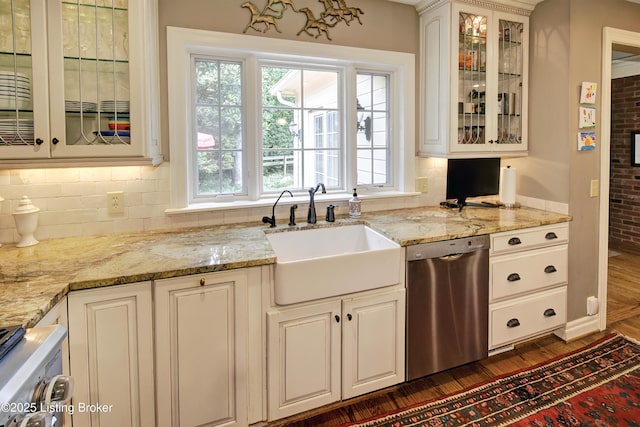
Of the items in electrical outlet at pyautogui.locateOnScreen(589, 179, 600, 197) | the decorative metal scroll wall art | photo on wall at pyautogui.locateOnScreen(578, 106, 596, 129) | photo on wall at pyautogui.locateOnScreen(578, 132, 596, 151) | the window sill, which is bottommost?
the window sill

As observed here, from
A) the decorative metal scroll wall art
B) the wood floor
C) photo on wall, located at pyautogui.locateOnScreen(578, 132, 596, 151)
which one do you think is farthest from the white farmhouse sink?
photo on wall, located at pyautogui.locateOnScreen(578, 132, 596, 151)

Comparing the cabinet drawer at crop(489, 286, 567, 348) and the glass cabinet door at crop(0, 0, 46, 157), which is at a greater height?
the glass cabinet door at crop(0, 0, 46, 157)

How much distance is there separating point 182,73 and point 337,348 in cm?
181

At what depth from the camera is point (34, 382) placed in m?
0.98

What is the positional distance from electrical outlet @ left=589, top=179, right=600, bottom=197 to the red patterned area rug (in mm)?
1130

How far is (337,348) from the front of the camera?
203cm

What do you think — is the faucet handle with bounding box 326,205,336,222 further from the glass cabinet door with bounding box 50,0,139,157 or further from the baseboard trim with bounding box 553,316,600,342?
the baseboard trim with bounding box 553,316,600,342

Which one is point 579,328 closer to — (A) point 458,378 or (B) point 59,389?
(A) point 458,378

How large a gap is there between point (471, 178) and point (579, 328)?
4.44 feet

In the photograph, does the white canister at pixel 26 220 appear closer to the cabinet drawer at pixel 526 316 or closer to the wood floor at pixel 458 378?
the wood floor at pixel 458 378

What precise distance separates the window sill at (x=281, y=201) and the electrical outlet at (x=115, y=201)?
0.25m

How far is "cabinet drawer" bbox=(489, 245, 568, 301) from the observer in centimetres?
245

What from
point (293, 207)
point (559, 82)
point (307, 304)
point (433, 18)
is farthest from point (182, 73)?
point (559, 82)

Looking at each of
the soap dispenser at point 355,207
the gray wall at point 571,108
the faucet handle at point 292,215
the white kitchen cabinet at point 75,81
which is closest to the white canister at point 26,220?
the white kitchen cabinet at point 75,81
